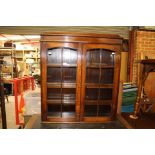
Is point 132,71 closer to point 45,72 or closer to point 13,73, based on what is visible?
point 45,72

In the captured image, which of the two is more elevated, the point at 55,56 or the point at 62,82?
the point at 55,56

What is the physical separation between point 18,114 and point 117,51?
215 cm

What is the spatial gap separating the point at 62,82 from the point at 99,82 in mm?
527

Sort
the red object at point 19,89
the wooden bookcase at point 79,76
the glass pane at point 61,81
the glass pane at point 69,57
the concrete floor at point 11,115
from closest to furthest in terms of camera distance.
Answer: the wooden bookcase at point 79,76 < the glass pane at point 61,81 < the glass pane at point 69,57 < the red object at point 19,89 < the concrete floor at point 11,115

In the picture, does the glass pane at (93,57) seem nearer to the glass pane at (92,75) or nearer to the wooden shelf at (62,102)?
the glass pane at (92,75)

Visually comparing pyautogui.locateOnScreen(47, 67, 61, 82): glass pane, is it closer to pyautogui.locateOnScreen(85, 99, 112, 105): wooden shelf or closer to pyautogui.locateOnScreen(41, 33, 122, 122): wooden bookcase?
pyautogui.locateOnScreen(41, 33, 122, 122): wooden bookcase

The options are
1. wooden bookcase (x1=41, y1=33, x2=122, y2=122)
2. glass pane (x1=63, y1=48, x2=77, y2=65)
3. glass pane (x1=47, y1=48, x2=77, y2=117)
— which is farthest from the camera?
glass pane (x1=63, y1=48, x2=77, y2=65)

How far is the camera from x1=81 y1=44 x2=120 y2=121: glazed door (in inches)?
76.9

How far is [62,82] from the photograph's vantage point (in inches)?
79.0

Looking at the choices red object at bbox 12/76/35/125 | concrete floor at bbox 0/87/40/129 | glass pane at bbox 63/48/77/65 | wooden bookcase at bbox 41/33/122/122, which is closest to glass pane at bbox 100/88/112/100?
wooden bookcase at bbox 41/33/122/122

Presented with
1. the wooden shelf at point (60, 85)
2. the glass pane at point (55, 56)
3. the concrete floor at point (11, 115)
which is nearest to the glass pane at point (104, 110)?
the wooden shelf at point (60, 85)

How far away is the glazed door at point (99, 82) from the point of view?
1952 mm

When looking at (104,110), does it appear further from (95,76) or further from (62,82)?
(62,82)

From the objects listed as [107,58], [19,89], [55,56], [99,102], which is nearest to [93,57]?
[107,58]
